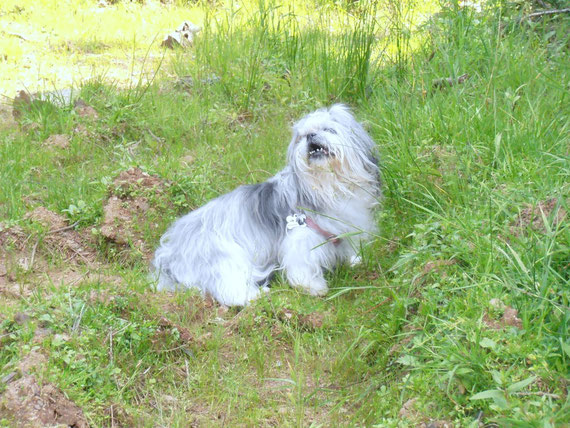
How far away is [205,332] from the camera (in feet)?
13.4

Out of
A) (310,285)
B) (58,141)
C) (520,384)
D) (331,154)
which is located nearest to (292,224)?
(310,285)

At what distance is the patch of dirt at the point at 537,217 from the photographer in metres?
3.47

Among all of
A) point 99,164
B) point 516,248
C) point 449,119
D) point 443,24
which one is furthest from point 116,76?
point 516,248

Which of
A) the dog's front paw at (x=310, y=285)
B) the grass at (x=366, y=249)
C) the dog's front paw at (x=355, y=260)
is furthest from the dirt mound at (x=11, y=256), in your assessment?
the dog's front paw at (x=355, y=260)

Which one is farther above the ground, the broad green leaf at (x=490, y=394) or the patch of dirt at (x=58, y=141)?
the patch of dirt at (x=58, y=141)

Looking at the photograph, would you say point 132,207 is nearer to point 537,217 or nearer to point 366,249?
point 366,249

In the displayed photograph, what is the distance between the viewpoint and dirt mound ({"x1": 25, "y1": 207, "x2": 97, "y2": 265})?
488cm

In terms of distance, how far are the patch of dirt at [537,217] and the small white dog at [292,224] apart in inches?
44.6

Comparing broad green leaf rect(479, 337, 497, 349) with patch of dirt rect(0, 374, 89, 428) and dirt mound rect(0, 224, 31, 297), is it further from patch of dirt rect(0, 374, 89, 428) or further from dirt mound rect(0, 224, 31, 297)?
dirt mound rect(0, 224, 31, 297)

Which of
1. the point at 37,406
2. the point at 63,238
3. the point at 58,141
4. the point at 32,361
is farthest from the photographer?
the point at 58,141

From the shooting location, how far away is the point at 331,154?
451 centimetres

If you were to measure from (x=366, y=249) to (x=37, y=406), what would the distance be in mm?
2401

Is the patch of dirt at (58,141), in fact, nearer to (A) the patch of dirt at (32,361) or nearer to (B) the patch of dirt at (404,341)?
(A) the patch of dirt at (32,361)

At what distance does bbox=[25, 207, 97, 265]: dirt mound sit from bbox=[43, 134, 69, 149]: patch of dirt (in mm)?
1180
